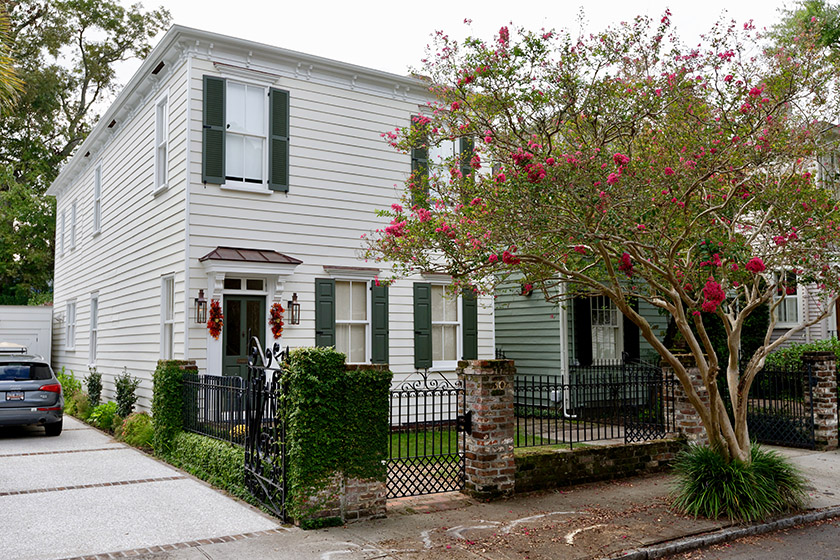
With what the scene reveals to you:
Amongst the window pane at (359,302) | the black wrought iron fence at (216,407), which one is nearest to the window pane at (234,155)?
the window pane at (359,302)

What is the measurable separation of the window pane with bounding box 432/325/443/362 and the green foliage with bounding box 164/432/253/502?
18.6ft

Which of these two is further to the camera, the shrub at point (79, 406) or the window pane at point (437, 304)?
the shrub at point (79, 406)

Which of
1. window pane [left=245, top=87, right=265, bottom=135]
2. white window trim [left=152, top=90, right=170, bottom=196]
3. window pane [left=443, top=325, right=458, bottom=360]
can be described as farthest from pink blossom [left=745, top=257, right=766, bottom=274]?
white window trim [left=152, top=90, right=170, bottom=196]

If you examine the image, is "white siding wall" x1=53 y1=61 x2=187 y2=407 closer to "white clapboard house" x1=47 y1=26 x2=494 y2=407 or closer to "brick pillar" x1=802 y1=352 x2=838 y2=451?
"white clapboard house" x1=47 y1=26 x2=494 y2=407

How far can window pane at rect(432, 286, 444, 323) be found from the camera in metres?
14.5

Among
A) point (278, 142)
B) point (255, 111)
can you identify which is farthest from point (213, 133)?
point (278, 142)

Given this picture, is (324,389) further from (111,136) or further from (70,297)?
(70,297)

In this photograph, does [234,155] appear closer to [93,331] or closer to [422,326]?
[422,326]

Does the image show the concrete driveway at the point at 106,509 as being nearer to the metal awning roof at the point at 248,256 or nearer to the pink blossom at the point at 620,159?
the metal awning roof at the point at 248,256

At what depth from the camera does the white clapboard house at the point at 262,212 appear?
12.0m

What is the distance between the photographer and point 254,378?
26.1 ft

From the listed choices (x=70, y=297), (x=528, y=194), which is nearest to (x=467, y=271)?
(x=528, y=194)

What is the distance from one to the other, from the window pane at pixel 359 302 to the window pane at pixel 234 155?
10.1 ft

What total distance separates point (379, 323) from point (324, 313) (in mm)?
1199
